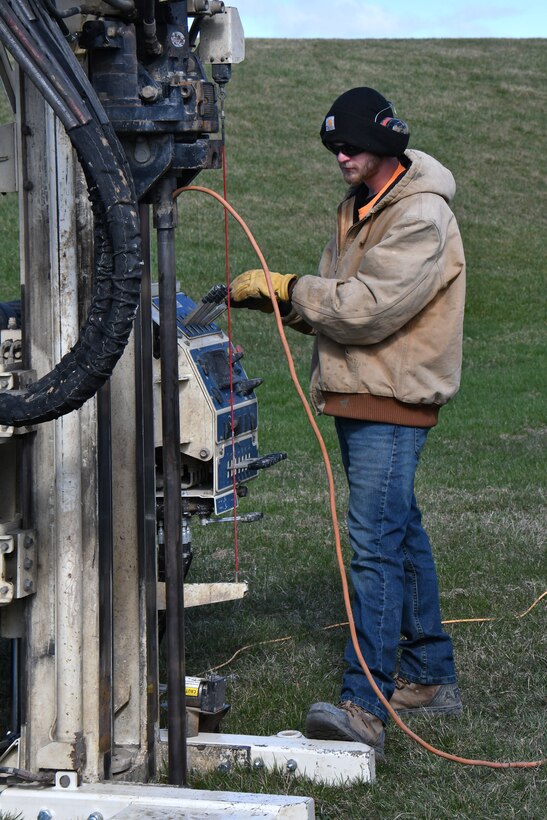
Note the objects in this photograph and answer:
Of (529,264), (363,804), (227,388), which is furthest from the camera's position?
(529,264)

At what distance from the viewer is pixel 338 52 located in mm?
33906

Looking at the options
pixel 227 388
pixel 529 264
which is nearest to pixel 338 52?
pixel 529 264

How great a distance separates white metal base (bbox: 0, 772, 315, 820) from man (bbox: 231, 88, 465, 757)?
719 millimetres

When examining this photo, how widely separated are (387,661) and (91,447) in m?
1.40

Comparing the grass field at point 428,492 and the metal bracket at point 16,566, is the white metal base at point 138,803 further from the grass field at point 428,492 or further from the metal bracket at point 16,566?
the metal bracket at point 16,566

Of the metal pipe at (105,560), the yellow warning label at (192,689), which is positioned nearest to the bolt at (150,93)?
the metal pipe at (105,560)

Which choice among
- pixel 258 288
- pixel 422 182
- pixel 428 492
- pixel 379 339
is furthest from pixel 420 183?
pixel 428 492

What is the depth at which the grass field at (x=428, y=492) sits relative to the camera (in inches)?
174

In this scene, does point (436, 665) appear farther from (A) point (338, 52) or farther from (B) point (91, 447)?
(A) point (338, 52)

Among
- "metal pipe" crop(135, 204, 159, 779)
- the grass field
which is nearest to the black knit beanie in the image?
"metal pipe" crop(135, 204, 159, 779)

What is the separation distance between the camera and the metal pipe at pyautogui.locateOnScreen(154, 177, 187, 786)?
150 inches

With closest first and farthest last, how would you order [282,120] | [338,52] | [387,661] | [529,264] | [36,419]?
[36,419] < [387,661] < [529,264] < [282,120] < [338,52]

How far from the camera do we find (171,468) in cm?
388

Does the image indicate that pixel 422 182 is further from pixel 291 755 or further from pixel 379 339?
pixel 291 755
